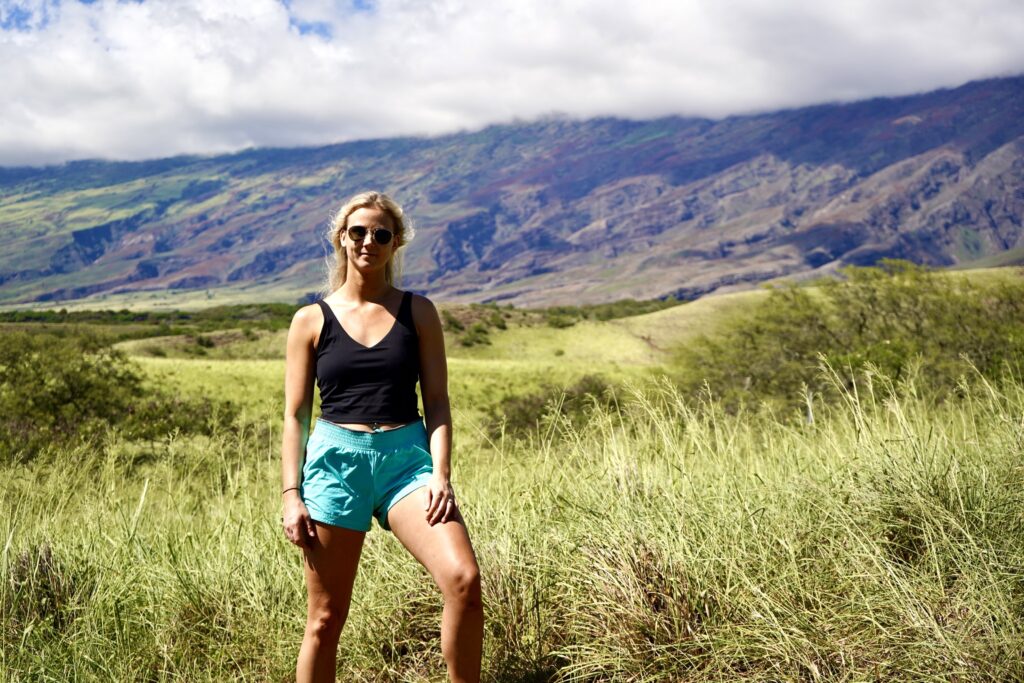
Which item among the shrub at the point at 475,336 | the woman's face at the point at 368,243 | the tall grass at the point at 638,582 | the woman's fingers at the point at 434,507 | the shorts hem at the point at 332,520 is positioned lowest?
the shrub at the point at 475,336

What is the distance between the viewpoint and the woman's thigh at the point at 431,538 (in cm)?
293

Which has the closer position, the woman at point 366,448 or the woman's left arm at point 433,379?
the woman at point 366,448

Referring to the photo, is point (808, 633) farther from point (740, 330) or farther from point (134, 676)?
point (740, 330)

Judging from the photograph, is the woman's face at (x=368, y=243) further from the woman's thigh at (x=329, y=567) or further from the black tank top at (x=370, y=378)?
the woman's thigh at (x=329, y=567)

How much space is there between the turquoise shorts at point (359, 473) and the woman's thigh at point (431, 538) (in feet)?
0.22

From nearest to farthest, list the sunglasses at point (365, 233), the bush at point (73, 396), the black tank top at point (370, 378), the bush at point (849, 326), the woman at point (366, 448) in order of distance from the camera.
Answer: the woman at point (366, 448) → the black tank top at point (370, 378) → the sunglasses at point (365, 233) → the bush at point (73, 396) → the bush at point (849, 326)

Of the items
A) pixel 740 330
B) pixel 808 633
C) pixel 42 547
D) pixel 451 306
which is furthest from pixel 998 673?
pixel 451 306

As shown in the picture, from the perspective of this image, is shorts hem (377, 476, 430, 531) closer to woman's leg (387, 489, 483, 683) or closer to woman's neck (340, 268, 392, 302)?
woman's leg (387, 489, 483, 683)

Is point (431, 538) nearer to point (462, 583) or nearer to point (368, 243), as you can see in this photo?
point (462, 583)

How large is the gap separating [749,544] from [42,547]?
12.1 feet

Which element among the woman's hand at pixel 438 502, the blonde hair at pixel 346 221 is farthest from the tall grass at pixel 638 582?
the blonde hair at pixel 346 221

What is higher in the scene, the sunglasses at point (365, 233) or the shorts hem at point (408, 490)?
the sunglasses at point (365, 233)

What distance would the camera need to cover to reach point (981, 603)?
2.98m

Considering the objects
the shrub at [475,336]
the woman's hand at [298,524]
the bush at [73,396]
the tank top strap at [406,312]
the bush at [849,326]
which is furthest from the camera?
the shrub at [475,336]
